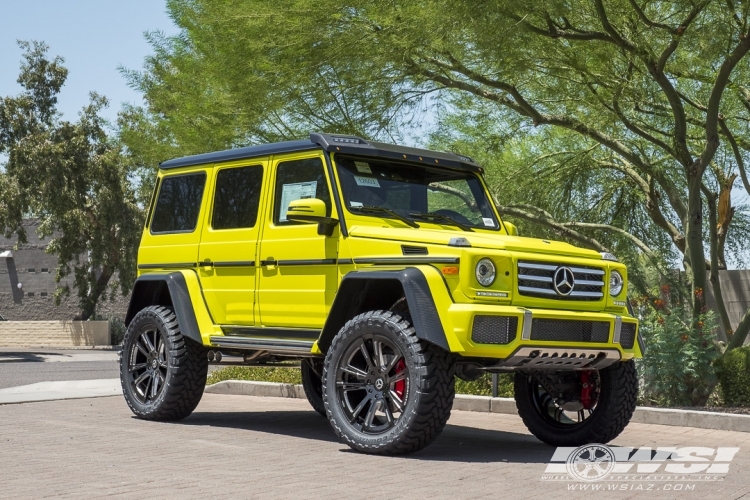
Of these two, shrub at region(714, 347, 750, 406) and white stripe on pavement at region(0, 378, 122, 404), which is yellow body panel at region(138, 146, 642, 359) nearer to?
white stripe on pavement at region(0, 378, 122, 404)

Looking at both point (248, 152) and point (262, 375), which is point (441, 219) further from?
point (262, 375)

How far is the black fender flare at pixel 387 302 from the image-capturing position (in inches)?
307

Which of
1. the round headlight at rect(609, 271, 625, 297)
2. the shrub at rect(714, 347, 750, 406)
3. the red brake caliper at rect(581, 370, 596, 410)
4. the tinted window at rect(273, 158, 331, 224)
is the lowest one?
the shrub at rect(714, 347, 750, 406)

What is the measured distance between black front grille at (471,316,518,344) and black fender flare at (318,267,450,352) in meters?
0.24

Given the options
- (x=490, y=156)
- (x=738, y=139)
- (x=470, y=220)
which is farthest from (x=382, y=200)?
(x=738, y=139)

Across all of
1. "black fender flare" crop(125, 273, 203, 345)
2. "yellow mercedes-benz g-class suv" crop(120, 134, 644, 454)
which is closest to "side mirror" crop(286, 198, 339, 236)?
"yellow mercedes-benz g-class suv" crop(120, 134, 644, 454)

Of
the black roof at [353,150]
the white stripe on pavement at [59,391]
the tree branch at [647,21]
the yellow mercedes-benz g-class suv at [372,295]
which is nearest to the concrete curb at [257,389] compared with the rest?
the white stripe on pavement at [59,391]

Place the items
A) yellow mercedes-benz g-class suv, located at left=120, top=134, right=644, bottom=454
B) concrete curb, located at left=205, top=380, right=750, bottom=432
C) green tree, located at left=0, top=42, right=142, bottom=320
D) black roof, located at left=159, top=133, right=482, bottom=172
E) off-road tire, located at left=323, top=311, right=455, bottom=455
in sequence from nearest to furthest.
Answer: off-road tire, located at left=323, top=311, right=455, bottom=455, yellow mercedes-benz g-class suv, located at left=120, top=134, right=644, bottom=454, black roof, located at left=159, top=133, right=482, bottom=172, concrete curb, located at left=205, top=380, right=750, bottom=432, green tree, located at left=0, top=42, right=142, bottom=320

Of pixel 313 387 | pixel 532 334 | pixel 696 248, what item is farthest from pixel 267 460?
pixel 696 248

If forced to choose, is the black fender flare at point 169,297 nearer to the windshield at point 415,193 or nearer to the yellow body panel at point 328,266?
the yellow body panel at point 328,266

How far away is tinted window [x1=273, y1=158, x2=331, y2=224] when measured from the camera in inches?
362

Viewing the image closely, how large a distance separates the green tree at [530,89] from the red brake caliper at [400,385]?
17.9 feet

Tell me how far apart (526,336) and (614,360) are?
104cm

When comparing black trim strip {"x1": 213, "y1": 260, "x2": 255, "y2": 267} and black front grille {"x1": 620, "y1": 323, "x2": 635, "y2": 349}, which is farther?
black trim strip {"x1": 213, "y1": 260, "x2": 255, "y2": 267}
